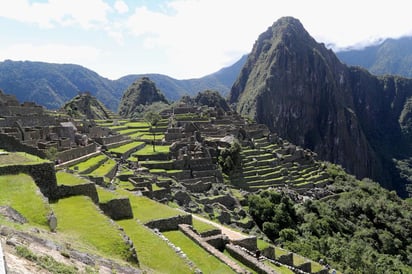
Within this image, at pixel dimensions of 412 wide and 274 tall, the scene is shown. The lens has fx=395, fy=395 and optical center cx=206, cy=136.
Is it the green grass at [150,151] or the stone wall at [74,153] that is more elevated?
the stone wall at [74,153]

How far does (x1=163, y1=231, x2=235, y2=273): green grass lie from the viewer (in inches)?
521

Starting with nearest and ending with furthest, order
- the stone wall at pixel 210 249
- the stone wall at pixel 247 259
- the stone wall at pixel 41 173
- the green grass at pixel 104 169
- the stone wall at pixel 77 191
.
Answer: the stone wall at pixel 41 173 → the stone wall at pixel 210 249 → the stone wall at pixel 77 191 → the stone wall at pixel 247 259 → the green grass at pixel 104 169

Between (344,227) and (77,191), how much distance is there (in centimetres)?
3746

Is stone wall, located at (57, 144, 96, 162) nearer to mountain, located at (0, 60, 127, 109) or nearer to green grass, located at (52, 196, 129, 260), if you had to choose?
green grass, located at (52, 196, 129, 260)

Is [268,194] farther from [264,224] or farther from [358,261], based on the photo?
[358,261]

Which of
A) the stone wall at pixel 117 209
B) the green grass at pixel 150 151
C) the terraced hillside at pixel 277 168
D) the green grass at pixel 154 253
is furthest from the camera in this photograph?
the terraced hillside at pixel 277 168

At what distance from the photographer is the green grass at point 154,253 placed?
38.1 feet

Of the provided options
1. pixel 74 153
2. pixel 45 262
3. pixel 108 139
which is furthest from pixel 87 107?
pixel 45 262

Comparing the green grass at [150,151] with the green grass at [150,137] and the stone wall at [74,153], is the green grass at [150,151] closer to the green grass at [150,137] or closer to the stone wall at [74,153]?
the green grass at [150,137]

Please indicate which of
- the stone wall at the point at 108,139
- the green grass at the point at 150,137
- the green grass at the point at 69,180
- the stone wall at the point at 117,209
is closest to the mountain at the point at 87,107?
the green grass at the point at 150,137

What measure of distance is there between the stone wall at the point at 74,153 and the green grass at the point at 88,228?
1753 cm

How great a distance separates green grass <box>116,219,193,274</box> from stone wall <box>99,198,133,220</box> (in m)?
0.79

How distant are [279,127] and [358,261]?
160 m

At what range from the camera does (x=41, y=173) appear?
44.0 feet
